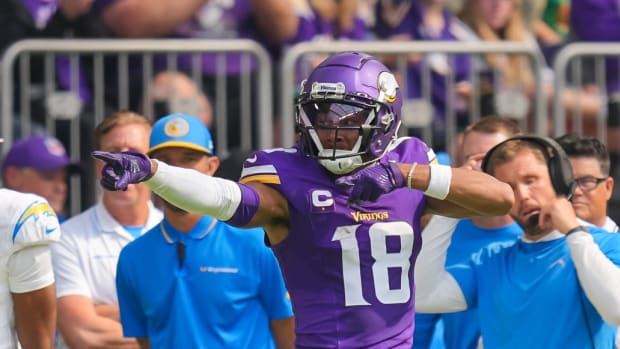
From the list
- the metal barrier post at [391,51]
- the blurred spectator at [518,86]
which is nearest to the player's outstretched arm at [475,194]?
the metal barrier post at [391,51]

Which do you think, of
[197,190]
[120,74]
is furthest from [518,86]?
[197,190]

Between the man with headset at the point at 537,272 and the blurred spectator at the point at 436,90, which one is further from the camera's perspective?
the blurred spectator at the point at 436,90

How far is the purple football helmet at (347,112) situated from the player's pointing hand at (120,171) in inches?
28.9

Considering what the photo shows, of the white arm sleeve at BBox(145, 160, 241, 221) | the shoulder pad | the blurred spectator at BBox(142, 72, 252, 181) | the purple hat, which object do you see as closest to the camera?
the white arm sleeve at BBox(145, 160, 241, 221)

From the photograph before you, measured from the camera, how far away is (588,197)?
6844 millimetres

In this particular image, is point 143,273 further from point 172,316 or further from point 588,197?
point 588,197

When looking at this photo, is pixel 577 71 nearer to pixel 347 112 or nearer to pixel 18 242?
pixel 347 112

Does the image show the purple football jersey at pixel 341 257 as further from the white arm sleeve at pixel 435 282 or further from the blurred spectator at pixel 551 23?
the blurred spectator at pixel 551 23

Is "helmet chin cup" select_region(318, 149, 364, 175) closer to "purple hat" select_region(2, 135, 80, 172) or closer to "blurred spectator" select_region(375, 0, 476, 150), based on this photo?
"purple hat" select_region(2, 135, 80, 172)

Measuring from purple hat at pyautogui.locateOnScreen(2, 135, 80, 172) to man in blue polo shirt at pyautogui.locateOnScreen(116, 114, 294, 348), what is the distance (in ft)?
4.08

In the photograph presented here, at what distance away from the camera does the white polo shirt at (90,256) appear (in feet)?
23.0

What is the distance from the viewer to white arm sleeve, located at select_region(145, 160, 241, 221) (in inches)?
190

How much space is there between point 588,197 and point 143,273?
2072 millimetres

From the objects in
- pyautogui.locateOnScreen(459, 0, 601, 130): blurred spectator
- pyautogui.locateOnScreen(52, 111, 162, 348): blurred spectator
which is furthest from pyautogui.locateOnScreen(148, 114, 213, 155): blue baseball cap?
pyautogui.locateOnScreen(459, 0, 601, 130): blurred spectator
